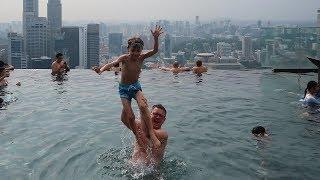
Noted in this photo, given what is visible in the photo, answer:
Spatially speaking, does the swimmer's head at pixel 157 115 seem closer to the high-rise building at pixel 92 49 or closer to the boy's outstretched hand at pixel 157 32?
the boy's outstretched hand at pixel 157 32

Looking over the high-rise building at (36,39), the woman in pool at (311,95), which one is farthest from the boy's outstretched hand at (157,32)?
the high-rise building at (36,39)

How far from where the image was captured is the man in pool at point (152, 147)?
8.48 meters

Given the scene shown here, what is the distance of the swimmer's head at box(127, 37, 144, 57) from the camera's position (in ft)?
28.5

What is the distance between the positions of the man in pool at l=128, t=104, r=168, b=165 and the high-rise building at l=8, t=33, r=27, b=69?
436ft

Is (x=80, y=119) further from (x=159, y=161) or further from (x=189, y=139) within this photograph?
(x=159, y=161)

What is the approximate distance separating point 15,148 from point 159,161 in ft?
12.1

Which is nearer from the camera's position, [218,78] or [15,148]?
[15,148]

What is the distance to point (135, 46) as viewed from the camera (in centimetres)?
876

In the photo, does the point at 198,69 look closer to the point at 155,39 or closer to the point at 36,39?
the point at 155,39

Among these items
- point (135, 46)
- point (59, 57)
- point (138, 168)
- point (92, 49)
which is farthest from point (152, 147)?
point (92, 49)

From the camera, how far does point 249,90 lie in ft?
65.7

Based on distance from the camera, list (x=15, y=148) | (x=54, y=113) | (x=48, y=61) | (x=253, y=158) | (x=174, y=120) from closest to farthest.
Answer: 1. (x=253, y=158)
2. (x=15, y=148)
3. (x=174, y=120)
4. (x=54, y=113)
5. (x=48, y=61)

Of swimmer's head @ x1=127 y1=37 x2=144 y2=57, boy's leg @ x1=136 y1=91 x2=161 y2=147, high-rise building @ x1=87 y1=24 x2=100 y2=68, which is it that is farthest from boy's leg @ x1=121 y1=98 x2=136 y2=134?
high-rise building @ x1=87 y1=24 x2=100 y2=68

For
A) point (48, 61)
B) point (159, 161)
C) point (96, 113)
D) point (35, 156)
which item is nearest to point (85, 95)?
point (96, 113)
